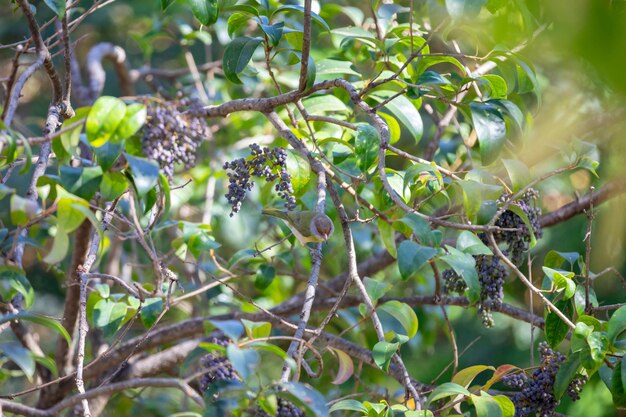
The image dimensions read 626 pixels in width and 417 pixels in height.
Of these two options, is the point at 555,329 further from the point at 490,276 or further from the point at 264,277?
the point at 264,277

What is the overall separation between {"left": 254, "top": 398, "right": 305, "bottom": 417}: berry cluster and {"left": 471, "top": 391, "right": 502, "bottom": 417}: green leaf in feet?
0.83

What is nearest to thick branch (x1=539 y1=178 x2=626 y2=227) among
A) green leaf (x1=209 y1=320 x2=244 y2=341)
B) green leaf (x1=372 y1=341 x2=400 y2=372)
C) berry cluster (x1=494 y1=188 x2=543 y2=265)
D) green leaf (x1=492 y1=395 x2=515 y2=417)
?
berry cluster (x1=494 y1=188 x2=543 y2=265)

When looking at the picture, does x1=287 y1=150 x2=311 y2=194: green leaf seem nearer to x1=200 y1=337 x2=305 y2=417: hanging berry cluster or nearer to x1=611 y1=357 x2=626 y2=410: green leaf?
x1=200 y1=337 x2=305 y2=417: hanging berry cluster

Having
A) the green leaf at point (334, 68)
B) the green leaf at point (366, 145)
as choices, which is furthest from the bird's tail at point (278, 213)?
the green leaf at point (334, 68)

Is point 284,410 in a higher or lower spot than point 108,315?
higher

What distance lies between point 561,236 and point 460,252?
1.08m

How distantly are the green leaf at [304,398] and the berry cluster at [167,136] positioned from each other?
0.31 metres

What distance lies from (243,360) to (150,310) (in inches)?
21.0

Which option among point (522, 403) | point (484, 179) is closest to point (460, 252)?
point (484, 179)

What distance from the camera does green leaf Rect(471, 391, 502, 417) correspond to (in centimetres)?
93

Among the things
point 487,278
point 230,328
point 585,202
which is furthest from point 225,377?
point 585,202

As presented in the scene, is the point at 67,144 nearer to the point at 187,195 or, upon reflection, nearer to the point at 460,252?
the point at 460,252

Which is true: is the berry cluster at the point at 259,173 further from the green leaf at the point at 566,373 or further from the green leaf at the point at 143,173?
the green leaf at the point at 566,373

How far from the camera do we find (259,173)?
1.02 meters
